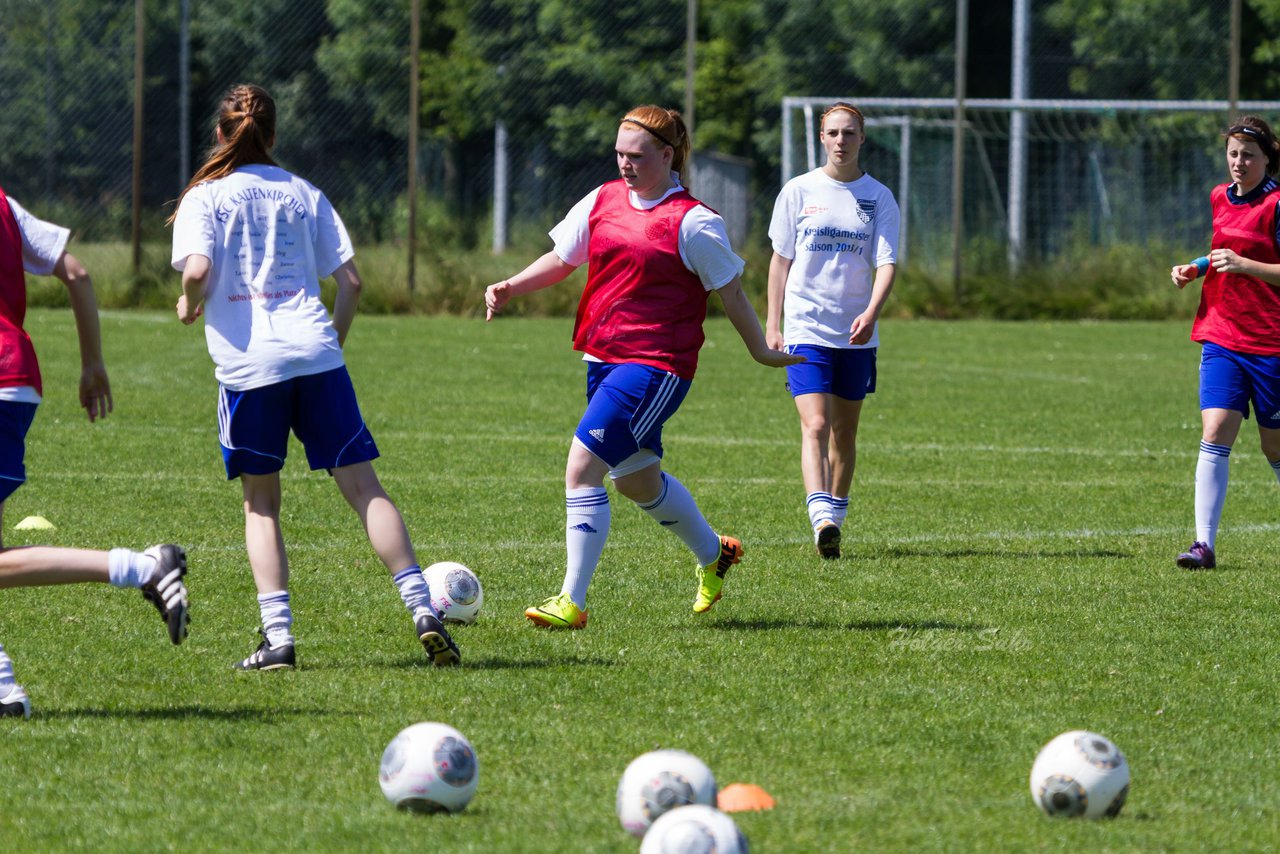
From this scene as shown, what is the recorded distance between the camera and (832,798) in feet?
14.3

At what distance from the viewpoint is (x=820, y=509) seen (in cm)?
805

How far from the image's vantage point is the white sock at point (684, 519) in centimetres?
674

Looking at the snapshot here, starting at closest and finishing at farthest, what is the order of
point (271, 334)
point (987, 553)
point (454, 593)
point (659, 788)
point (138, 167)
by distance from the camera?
point (659, 788), point (271, 334), point (454, 593), point (987, 553), point (138, 167)

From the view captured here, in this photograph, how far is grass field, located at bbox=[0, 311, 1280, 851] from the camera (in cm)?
424

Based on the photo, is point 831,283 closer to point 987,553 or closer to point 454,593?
point 987,553

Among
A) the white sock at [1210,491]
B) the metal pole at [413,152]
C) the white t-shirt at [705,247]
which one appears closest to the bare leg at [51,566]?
the white t-shirt at [705,247]

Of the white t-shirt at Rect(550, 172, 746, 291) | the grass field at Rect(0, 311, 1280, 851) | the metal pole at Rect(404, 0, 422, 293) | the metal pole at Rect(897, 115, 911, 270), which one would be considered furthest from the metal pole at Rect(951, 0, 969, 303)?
the white t-shirt at Rect(550, 172, 746, 291)

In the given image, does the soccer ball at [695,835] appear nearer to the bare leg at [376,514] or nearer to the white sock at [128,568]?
the white sock at [128,568]

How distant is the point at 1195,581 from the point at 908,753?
10.7 ft

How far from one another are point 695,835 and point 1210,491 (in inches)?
200

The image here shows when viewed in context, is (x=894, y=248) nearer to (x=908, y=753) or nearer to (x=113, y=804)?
(x=908, y=753)

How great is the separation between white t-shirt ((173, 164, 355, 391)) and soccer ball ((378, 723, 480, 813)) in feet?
5.48

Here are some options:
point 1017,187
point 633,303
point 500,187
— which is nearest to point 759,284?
point 500,187

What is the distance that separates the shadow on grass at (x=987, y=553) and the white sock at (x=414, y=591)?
9.54 feet
